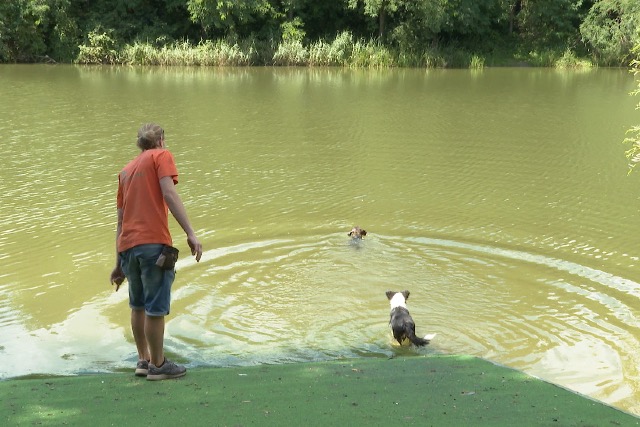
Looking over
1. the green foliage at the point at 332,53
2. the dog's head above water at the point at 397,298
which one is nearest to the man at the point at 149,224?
the dog's head above water at the point at 397,298

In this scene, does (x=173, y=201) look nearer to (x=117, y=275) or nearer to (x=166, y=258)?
(x=166, y=258)

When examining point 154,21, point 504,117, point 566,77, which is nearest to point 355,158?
point 504,117

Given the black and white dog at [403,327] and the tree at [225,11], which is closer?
the black and white dog at [403,327]

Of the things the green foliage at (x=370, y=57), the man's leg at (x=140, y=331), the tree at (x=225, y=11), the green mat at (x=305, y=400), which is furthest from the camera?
the tree at (x=225, y=11)

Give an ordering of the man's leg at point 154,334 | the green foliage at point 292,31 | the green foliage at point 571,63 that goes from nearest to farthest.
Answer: the man's leg at point 154,334, the green foliage at point 571,63, the green foliage at point 292,31

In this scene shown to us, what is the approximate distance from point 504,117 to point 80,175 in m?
12.3

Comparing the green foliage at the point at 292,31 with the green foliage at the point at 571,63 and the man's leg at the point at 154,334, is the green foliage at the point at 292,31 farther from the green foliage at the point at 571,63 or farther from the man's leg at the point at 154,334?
the man's leg at the point at 154,334

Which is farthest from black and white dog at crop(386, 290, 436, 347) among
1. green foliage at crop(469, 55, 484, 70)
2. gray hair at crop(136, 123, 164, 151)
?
green foliage at crop(469, 55, 484, 70)

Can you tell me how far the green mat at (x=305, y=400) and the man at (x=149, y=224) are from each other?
0.51 m

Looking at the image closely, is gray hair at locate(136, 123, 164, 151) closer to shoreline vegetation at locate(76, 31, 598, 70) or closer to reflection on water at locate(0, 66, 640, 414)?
reflection on water at locate(0, 66, 640, 414)

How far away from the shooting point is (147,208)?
5195 millimetres

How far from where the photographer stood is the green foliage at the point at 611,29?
132 feet

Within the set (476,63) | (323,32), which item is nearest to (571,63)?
(476,63)

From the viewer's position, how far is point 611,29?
4144cm
